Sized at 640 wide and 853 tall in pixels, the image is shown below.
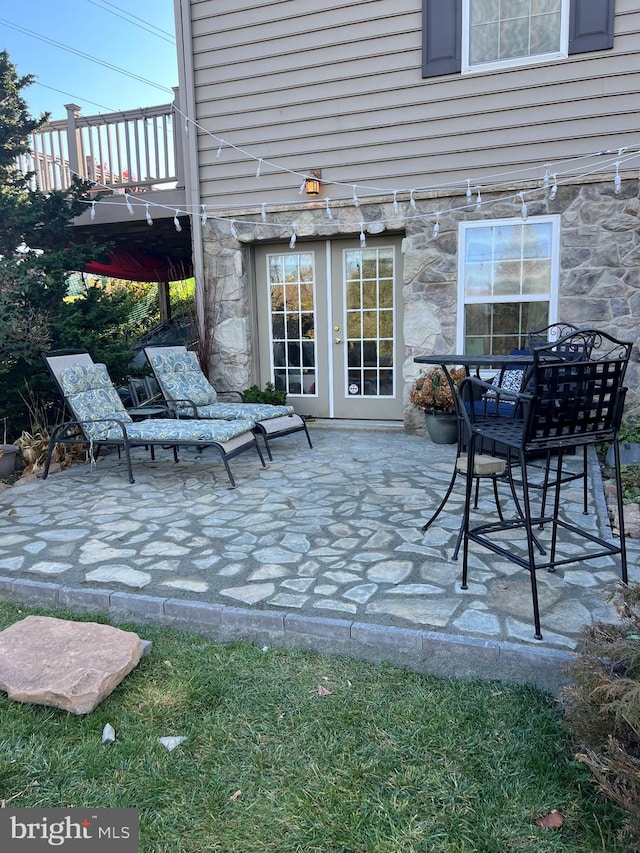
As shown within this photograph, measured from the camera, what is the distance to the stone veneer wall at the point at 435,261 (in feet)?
17.2

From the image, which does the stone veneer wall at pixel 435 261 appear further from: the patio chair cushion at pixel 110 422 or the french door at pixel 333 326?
the patio chair cushion at pixel 110 422

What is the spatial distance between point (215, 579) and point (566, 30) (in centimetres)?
545

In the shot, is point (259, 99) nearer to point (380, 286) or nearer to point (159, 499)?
point (380, 286)

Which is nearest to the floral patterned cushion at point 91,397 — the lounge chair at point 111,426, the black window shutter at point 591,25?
the lounge chair at point 111,426

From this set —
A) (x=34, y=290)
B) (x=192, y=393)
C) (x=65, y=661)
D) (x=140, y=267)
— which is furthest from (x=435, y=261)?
(x=140, y=267)

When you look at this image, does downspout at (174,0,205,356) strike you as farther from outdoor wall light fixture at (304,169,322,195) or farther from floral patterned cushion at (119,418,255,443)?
floral patterned cushion at (119,418,255,443)

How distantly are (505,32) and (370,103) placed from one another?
52.7 inches

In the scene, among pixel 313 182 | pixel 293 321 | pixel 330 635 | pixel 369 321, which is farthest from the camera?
pixel 293 321

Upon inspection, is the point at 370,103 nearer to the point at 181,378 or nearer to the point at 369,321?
the point at 369,321

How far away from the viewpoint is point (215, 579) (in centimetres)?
277

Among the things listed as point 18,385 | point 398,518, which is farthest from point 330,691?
point 18,385

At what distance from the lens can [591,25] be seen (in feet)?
16.4

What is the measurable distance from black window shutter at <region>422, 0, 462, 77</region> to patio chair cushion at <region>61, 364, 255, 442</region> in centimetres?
379

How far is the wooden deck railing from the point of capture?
688 centimetres
